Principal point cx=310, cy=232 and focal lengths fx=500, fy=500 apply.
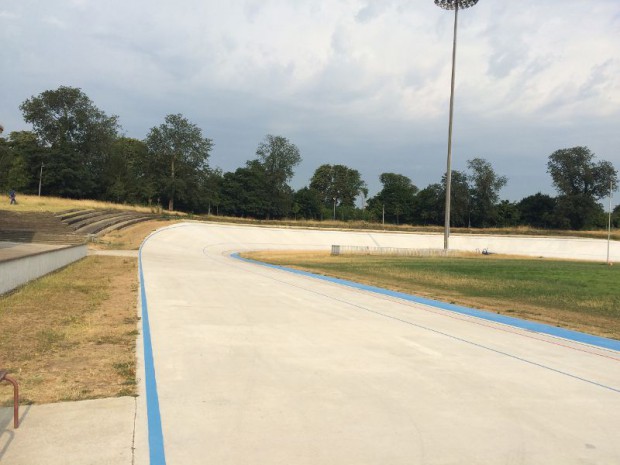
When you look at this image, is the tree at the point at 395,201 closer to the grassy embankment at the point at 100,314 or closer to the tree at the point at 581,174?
the tree at the point at 581,174

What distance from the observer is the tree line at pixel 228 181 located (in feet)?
257

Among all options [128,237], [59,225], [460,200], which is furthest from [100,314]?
[460,200]

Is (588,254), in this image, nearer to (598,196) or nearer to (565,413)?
(598,196)

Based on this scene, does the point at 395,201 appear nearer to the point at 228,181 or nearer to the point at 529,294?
the point at 228,181

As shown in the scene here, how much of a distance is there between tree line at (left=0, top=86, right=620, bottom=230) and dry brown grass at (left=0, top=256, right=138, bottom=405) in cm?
6937

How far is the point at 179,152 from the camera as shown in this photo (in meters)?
89.0

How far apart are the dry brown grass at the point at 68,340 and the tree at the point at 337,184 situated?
115 m

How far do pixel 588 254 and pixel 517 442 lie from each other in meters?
71.1

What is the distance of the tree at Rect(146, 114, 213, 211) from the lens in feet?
286

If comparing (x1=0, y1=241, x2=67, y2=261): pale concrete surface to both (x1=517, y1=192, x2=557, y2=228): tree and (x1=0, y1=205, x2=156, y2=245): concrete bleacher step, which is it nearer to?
(x1=0, y1=205, x2=156, y2=245): concrete bleacher step

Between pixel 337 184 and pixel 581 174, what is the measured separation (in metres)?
55.5

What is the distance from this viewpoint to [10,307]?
10.7m

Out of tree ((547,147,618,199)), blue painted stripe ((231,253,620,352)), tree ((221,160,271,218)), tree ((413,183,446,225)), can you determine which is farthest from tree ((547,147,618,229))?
blue painted stripe ((231,253,620,352))

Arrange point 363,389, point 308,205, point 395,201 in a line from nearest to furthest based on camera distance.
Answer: point 363,389
point 308,205
point 395,201
